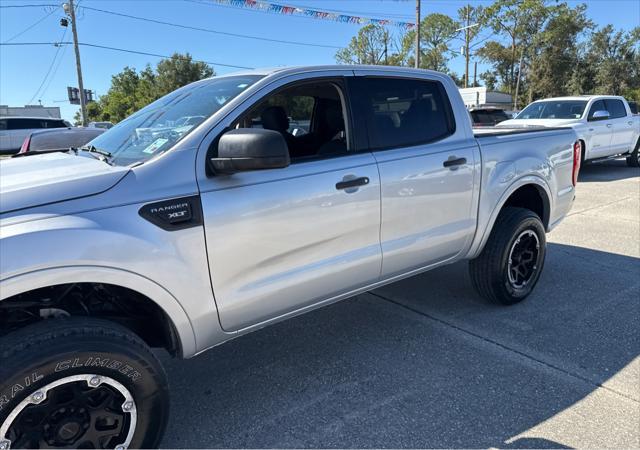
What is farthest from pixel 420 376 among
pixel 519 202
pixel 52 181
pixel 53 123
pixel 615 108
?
pixel 53 123

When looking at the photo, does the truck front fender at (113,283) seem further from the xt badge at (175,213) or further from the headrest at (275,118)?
the headrest at (275,118)

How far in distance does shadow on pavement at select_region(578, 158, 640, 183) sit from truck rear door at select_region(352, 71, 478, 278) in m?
8.56

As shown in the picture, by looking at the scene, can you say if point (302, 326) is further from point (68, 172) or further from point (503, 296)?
point (68, 172)

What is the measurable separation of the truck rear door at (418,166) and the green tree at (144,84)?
42.6 meters

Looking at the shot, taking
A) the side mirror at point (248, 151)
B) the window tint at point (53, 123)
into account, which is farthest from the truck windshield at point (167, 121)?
the window tint at point (53, 123)

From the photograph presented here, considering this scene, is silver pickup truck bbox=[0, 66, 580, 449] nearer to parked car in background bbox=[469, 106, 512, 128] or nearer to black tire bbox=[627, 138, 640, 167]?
black tire bbox=[627, 138, 640, 167]

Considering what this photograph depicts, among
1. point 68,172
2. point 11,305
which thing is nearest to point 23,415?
point 11,305

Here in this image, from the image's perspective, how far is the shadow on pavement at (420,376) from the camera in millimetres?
2498

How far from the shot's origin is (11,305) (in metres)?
1.93

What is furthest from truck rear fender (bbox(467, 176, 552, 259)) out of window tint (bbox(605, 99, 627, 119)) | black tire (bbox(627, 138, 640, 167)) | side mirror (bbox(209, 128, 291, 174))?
black tire (bbox(627, 138, 640, 167))

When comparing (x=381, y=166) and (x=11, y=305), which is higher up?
(x=381, y=166)

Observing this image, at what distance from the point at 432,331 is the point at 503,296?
28.8 inches

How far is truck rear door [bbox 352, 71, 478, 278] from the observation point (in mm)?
3006

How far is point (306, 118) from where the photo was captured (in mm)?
3852
